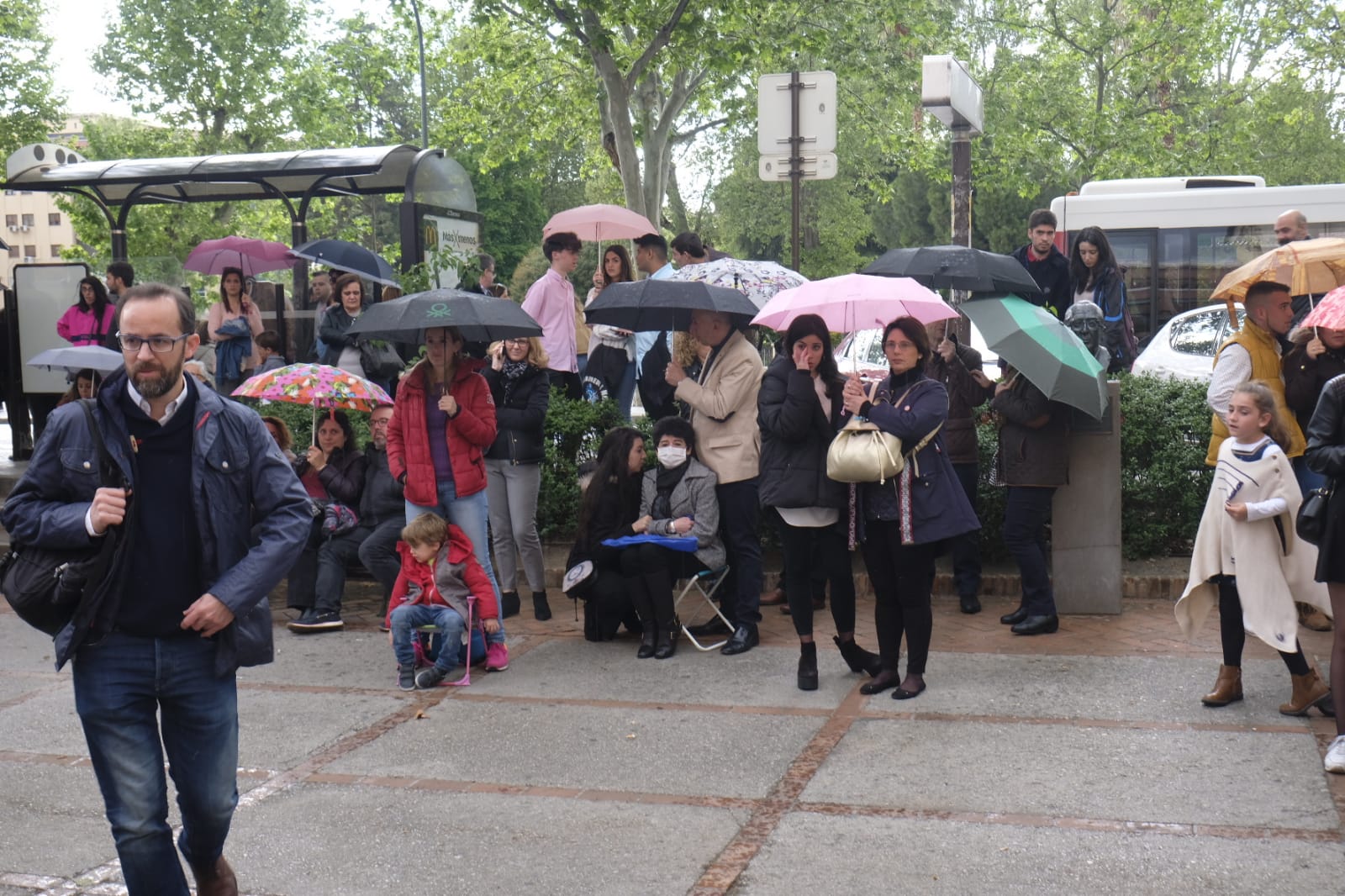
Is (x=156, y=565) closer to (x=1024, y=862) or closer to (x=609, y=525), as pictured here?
(x=1024, y=862)

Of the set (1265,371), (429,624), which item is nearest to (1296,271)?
(1265,371)

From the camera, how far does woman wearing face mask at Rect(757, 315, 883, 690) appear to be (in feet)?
23.3

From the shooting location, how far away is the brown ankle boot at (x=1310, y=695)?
6.40 metres

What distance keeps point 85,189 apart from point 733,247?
27.6m

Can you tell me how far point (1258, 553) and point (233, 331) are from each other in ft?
29.4

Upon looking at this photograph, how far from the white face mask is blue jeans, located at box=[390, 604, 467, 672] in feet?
4.72

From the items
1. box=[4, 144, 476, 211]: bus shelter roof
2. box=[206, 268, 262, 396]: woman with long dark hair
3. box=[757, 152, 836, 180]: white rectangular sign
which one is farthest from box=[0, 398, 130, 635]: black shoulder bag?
box=[4, 144, 476, 211]: bus shelter roof

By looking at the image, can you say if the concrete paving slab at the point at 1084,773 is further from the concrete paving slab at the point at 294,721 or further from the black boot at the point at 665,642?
the concrete paving slab at the point at 294,721

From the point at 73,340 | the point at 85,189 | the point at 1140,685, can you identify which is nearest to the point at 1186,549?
the point at 1140,685

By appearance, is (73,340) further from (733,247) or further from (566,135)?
(733,247)

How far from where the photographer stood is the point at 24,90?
32812 millimetres

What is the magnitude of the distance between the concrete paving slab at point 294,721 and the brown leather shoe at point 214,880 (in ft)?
6.41

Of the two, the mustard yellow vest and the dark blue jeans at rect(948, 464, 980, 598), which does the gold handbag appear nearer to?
the mustard yellow vest

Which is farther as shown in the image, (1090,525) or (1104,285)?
(1104,285)
